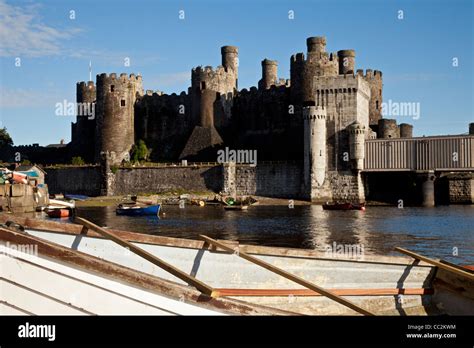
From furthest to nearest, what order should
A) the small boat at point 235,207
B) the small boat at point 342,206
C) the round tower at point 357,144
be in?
the round tower at point 357,144
the small boat at point 235,207
the small boat at point 342,206

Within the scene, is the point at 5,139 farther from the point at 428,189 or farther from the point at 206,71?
the point at 428,189

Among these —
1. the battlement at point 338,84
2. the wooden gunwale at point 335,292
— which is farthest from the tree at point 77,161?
the wooden gunwale at point 335,292

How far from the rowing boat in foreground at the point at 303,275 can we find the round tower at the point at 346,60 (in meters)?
68.6

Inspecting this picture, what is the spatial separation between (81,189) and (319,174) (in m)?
33.3

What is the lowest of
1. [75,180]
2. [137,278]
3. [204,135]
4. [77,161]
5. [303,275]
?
[303,275]

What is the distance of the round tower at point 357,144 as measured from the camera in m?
67.1

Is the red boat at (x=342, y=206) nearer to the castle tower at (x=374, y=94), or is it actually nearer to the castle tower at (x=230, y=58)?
the castle tower at (x=374, y=94)

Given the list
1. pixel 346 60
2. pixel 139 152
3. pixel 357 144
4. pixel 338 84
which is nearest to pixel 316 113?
pixel 338 84

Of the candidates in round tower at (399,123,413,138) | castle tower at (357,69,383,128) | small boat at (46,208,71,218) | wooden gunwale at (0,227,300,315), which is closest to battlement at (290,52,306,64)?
castle tower at (357,69,383,128)

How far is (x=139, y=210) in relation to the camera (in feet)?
176

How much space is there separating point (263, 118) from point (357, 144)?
19.8m

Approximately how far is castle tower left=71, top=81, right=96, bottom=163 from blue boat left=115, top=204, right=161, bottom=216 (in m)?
39.6
